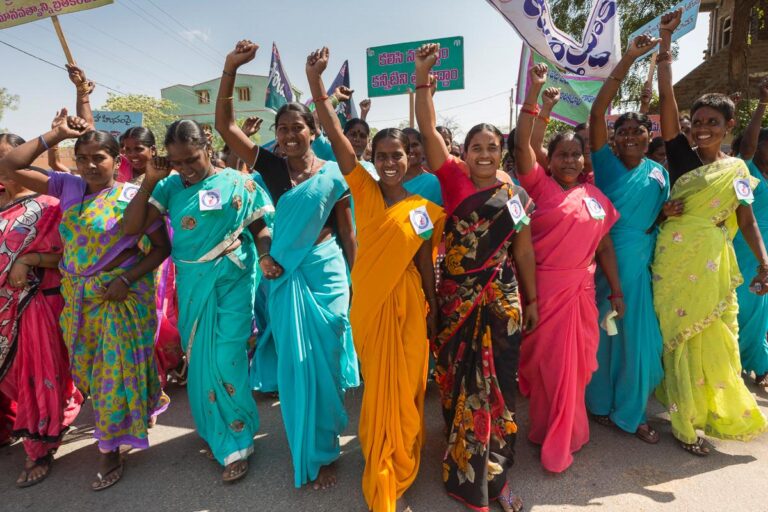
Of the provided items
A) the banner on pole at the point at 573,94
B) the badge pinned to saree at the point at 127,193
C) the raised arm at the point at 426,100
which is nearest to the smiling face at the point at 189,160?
the badge pinned to saree at the point at 127,193

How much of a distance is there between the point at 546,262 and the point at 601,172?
34.8 inches

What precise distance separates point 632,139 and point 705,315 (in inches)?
45.9

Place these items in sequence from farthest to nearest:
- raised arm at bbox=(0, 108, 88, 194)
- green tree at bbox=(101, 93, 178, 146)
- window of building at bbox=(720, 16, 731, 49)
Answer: green tree at bbox=(101, 93, 178, 146) → window of building at bbox=(720, 16, 731, 49) → raised arm at bbox=(0, 108, 88, 194)

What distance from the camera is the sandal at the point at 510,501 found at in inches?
87.0

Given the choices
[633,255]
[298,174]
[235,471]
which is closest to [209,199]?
[298,174]

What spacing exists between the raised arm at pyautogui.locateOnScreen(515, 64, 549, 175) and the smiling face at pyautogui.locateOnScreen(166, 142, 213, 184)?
1.71 m

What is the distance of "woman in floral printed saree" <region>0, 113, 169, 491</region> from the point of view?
8.32 ft

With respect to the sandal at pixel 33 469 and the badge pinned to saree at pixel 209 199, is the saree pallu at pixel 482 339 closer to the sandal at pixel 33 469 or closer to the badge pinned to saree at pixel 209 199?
the badge pinned to saree at pixel 209 199

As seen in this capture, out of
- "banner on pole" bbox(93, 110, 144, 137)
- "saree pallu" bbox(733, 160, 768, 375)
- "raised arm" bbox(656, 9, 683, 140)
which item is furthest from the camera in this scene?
"banner on pole" bbox(93, 110, 144, 137)

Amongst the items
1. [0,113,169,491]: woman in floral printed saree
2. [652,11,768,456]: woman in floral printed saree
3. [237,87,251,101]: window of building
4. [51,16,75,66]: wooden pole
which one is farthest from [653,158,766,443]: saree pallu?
[237,87,251,101]: window of building

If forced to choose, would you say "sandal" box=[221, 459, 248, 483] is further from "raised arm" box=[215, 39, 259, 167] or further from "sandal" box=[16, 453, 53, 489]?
"raised arm" box=[215, 39, 259, 167]

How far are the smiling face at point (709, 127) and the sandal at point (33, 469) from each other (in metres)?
4.41

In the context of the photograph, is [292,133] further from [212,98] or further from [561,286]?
[212,98]

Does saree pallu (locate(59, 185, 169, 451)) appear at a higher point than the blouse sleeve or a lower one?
lower
